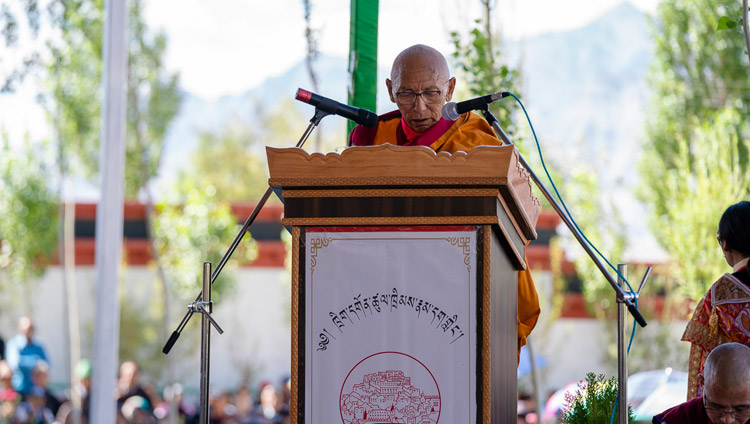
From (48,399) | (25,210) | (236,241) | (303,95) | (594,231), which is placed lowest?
(48,399)

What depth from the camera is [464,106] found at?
2326mm

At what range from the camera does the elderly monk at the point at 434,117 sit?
7.95 ft

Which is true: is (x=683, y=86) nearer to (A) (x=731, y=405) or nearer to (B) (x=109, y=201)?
(B) (x=109, y=201)

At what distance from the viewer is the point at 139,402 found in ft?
28.0

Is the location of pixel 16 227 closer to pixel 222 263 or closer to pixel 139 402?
pixel 139 402

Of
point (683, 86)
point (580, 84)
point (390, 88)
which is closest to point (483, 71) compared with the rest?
point (390, 88)

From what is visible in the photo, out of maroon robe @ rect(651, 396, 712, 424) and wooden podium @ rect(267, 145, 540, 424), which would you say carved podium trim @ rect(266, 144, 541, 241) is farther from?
maroon robe @ rect(651, 396, 712, 424)

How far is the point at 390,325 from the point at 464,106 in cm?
65

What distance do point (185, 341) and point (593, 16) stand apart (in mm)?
81864

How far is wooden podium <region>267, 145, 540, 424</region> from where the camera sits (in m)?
1.95

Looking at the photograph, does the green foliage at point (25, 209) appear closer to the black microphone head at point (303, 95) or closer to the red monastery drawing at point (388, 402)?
the black microphone head at point (303, 95)

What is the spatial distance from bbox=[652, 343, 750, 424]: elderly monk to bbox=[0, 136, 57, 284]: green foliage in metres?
14.2

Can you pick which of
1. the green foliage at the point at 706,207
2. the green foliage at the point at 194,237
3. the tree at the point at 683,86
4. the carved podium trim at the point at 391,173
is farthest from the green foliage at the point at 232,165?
the carved podium trim at the point at 391,173

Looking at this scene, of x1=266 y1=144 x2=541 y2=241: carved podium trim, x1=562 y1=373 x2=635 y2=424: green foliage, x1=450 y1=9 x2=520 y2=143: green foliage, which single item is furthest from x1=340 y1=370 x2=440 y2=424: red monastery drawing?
x1=450 y1=9 x2=520 y2=143: green foliage
